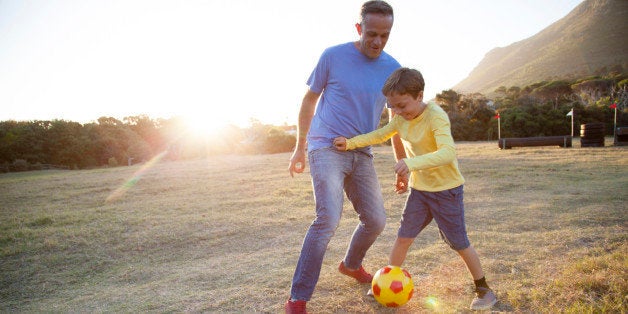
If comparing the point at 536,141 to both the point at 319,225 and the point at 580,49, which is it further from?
the point at 580,49

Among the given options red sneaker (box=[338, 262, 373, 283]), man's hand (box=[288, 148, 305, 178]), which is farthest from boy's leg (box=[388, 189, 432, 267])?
man's hand (box=[288, 148, 305, 178])

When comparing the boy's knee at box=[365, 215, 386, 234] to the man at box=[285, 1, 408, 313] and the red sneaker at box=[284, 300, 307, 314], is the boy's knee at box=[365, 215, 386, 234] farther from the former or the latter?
the red sneaker at box=[284, 300, 307, 314]

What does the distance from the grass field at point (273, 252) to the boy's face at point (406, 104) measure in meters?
1.58

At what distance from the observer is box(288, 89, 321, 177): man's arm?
3307mm

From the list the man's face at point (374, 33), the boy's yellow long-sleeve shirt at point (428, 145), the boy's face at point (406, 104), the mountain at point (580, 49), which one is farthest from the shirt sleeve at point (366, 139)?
the mountain at point (580, 49)

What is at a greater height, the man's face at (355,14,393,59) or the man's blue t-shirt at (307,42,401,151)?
the man's face at (355,14,393,59)

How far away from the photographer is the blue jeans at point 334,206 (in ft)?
9.32

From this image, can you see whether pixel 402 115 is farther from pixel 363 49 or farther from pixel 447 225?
pixel 447 225

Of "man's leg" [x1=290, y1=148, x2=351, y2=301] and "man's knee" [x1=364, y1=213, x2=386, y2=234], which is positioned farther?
"man's knee" [x1=364, y1=213, x2=386, y2=234]

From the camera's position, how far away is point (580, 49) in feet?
279

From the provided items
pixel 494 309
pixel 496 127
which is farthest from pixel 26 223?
pixel 496 127

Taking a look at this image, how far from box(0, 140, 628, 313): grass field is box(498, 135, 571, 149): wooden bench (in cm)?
1061

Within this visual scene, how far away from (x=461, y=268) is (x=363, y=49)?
8.17 feet

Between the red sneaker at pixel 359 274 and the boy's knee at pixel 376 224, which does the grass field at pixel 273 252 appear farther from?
the boy's knee at pixel 376 224
